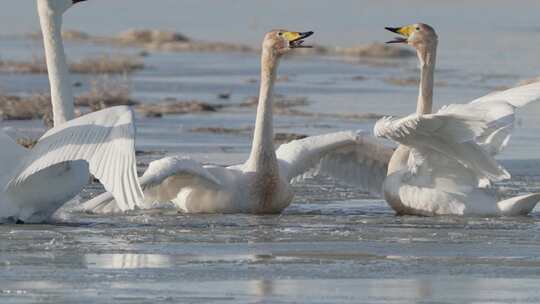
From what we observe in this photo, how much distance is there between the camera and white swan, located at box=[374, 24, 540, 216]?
12688mm

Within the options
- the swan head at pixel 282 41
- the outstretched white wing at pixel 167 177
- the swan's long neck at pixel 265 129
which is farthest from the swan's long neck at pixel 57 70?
the swan head at pixel 282 41

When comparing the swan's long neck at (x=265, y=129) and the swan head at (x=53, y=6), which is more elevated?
the swan head at (x=53, y=6)

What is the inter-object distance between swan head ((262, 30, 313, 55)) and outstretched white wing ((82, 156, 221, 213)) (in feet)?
4.65

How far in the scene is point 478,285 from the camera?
9289mm

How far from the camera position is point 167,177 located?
497 inches

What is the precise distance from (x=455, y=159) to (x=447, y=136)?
0.41 m

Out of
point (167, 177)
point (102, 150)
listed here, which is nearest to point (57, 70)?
point (167, 177)

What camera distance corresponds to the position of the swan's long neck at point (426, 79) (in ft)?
46.5

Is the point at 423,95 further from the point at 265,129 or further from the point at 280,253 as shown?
the point at 280,253

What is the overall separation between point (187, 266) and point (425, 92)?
4816 millimetres

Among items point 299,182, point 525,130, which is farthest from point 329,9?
point 299,182

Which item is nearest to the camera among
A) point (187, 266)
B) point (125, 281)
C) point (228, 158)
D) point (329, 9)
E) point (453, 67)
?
point (125, 281)

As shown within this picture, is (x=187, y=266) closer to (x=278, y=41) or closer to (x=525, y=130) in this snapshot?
(x=278, y=41)

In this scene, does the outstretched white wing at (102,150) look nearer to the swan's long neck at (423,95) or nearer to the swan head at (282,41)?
the swan head at (282,41)
